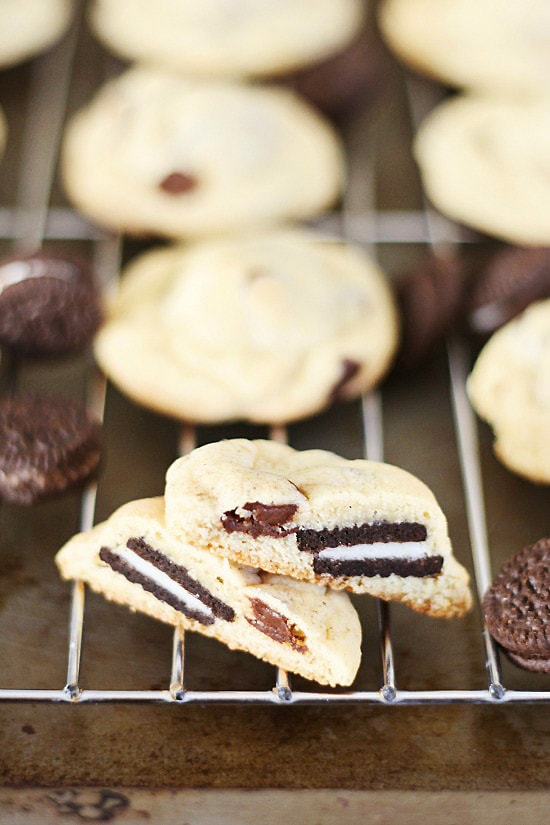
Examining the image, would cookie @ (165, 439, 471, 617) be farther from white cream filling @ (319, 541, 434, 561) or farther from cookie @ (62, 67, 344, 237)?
cookie @ (62, 67, 344, 237)

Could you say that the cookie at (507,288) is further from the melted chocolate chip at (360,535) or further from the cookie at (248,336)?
the melted chocolate chip at (360,535)

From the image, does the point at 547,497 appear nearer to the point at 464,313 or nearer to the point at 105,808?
the point at 464,313

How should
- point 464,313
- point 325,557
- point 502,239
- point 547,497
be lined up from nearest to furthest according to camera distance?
point 325,557
point 547,497
point 464,313
point 502,239

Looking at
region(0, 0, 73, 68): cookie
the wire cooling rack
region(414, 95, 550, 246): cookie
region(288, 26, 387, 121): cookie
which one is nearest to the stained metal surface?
the wire cooling rack

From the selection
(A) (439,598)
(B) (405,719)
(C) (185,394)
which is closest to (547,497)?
(A) (439,598)

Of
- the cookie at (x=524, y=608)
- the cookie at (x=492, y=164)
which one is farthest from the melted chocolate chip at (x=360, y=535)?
the cookie at (x=492, y=164)

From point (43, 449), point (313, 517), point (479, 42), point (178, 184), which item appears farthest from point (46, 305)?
point (479, 42)
